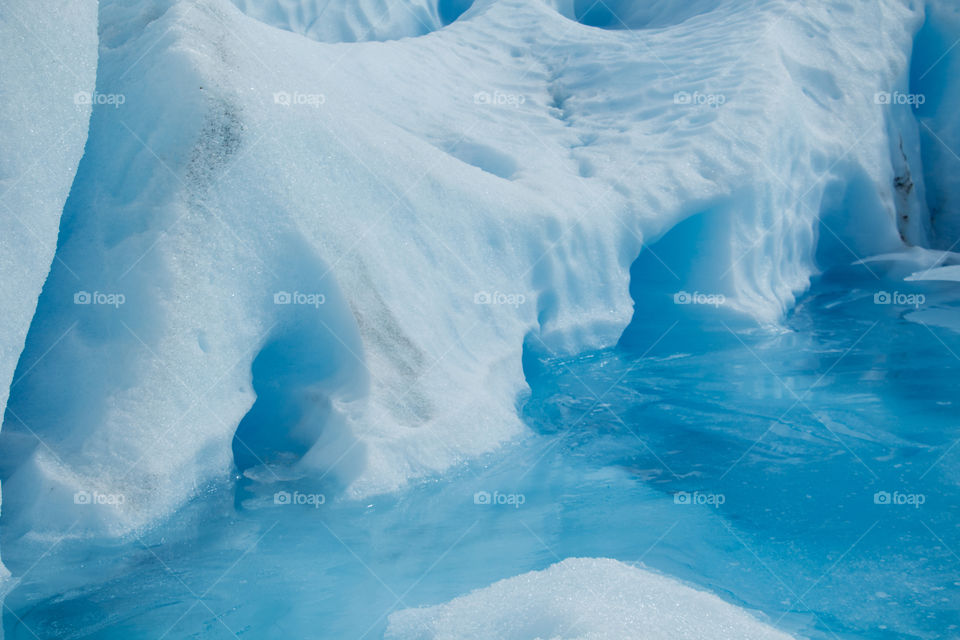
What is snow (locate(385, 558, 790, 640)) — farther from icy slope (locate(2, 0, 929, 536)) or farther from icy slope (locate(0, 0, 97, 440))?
icy slope (locate(0, 0, 97, 440))

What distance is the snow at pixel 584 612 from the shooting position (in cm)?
245

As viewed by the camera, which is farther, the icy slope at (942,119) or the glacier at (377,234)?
the icy slope at (942,119)

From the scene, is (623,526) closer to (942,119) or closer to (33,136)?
(33,136)

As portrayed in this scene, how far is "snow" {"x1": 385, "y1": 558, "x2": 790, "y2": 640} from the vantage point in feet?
8.05

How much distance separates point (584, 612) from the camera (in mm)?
2469

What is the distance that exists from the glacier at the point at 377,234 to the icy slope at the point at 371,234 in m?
0.01

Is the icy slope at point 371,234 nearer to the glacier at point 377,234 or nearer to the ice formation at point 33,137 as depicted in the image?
the glacier at point 377,234

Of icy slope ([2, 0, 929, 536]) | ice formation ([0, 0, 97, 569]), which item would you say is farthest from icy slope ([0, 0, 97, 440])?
icy slope ([2, 0, 929, 536])

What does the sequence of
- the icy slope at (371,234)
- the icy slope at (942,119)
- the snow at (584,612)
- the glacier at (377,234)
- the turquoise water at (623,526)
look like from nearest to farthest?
the snow at (584,612) < the turquoise water at (623,526) < the glacier at (377,234) < the icy slope at (371,234) < the icy slope at (942,119)

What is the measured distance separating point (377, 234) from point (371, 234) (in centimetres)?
5

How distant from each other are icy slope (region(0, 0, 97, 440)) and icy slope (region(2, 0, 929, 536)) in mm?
515

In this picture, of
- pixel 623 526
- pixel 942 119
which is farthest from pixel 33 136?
pixel 942 119

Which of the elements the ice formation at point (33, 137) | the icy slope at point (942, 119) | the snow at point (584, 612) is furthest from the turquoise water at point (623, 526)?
the icy slope at point (942, 119)

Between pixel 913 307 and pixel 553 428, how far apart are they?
3.35 metres
